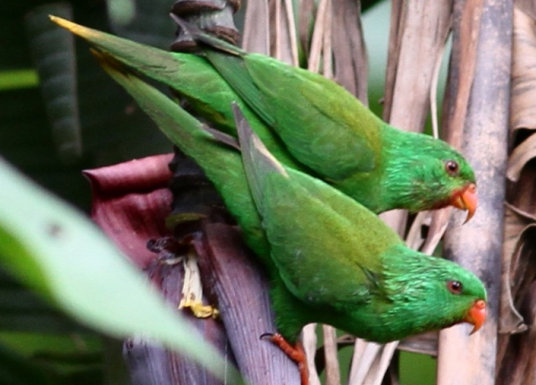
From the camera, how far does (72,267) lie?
323mm

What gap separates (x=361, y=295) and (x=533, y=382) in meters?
0.51

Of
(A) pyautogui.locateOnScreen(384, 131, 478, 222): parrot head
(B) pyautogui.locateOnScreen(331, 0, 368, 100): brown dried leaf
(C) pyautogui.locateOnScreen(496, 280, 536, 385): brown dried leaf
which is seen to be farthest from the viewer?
(B) pyautogui.locateOnScreen(331, 0, 368, 100): brown dried leaf

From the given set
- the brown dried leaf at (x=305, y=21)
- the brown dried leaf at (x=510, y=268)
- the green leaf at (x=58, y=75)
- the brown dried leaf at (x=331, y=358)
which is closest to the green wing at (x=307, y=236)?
the brown dried leaf at (x=331, y=358)

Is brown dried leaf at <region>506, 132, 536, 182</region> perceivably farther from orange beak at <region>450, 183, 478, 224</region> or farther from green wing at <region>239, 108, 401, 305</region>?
green wing at <region>239, 108, 401, 305</region>

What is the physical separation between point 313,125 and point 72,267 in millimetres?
1803

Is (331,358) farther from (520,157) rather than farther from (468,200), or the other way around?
(520,157)

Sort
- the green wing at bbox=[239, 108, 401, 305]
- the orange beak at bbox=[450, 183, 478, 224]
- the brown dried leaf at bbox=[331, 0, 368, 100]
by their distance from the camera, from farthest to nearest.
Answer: the brown dried leaf at bbox=[331, 0, 368, 100] → the orange beak at bbox=[450, 183, 478, 224] → the green wing at bbox=[239, 108, 401, 305]

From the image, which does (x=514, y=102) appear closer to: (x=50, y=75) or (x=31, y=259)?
(x=50, y=75)

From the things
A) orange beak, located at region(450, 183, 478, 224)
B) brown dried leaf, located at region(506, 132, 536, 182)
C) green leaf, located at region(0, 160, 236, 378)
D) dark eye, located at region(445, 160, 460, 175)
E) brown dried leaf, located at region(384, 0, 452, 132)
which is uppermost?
green leaf, located at region(0, 160, 236, 378)

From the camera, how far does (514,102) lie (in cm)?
219

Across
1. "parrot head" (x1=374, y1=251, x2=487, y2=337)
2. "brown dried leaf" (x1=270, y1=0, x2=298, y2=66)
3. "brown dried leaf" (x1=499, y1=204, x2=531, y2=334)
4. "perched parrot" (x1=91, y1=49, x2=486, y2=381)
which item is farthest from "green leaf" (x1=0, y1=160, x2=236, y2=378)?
"brown dried leaf" (x1=270, y1=0, x2=298, y2=66)

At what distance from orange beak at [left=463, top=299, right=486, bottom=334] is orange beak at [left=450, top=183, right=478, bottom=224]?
0.27 m

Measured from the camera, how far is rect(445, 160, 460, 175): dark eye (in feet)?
7.33

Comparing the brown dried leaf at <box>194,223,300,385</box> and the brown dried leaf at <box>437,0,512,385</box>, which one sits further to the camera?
the brown dried leaf at <box>437,0,512,385</box>
